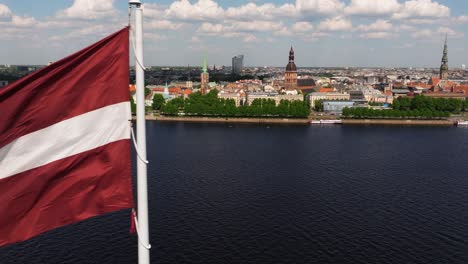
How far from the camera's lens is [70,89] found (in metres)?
3.51

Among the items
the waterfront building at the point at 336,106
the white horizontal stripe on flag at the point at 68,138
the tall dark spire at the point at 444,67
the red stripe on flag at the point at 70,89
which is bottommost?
the waterfront building at the point at 336,106

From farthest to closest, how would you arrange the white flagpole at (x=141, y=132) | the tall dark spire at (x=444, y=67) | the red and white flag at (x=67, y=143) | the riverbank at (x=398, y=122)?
1. the tall dark spire at (x=444, y=67)
2. the riverbank at (x=398, y=122)
3. the red and white flag at (x=67, y=143)
4. the white flagpole at (x=141, y=132)

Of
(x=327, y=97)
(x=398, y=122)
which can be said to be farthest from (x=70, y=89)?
(x=327, y=97)

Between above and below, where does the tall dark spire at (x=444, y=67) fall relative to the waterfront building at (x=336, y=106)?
above

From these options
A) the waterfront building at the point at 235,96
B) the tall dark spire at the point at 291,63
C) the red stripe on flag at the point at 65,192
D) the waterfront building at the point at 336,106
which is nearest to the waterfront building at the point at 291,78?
the tall dark spire at the point at 291,63

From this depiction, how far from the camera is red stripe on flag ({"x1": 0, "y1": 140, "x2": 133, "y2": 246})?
348 cm

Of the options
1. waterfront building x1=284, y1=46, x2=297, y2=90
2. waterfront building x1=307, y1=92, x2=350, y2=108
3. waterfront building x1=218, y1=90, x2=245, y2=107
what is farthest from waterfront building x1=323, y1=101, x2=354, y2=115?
waterfront building x1=284, y1=46, x2=297, y2=90

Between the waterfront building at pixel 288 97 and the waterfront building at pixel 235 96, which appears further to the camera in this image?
the waterfront building at pixel 288 97

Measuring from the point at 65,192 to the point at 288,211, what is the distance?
1946 cm

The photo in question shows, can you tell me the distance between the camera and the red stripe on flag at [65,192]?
348 centimetres

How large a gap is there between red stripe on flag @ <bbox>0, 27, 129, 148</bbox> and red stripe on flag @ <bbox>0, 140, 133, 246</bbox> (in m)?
0.36

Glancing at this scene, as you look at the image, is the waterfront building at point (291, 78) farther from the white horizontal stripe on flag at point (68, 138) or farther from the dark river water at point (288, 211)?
the white horizontal stripe on flag at point (68, 138)

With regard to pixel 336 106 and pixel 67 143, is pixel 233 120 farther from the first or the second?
pixel 67 143

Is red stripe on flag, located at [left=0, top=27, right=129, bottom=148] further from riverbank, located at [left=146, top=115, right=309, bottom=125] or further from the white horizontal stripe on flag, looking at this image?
riverbank, located at [left=146, top=115, right=309, bottom=125]
